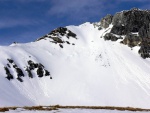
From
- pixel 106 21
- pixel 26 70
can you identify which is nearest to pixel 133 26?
pixel 106 21

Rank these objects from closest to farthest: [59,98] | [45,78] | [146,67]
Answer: [59,98] → [45,78] → [146,67]

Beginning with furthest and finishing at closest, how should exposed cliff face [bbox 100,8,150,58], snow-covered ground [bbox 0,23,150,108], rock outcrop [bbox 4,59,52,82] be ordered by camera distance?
exposed cliff face [bbox 100,8,150,58] → rock outcrop [bbox 4,59,52,82] → snow-covered ground [bbox 0,23,150,108]

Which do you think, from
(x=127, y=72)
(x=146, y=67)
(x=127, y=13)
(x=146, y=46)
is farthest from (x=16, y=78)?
(x=127, y=13)

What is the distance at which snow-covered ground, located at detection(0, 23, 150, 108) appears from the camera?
99.0 metres

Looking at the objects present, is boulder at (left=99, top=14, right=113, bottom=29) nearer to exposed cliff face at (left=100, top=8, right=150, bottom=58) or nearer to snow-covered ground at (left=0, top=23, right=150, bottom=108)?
exposed cliff face at (left=100, top=8, right=150, bottom=58)

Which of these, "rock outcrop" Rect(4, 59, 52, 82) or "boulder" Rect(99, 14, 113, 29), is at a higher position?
"boulder" Rect(99, 14, 113, 29)

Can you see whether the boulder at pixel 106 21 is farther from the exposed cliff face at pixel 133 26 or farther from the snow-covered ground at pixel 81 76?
the snow-covered ground at pixel 81 76

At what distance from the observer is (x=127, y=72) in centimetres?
11912

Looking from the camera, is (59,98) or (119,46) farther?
(119,46)

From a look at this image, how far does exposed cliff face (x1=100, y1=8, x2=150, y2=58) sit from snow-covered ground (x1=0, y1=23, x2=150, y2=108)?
4.80 m

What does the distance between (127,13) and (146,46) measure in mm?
25780

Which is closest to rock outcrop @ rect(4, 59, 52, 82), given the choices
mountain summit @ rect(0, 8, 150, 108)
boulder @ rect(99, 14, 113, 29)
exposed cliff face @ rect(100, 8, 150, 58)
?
mountain summit @ rect(0, 8, 150, 108)

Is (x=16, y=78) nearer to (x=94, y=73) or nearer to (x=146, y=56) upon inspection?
(x=94, y=73)

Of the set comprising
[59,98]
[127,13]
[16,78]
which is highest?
[127,13]
